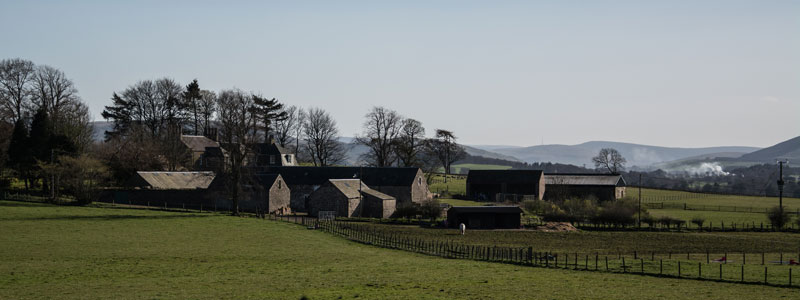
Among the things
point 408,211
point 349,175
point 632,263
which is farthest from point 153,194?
point 632,263

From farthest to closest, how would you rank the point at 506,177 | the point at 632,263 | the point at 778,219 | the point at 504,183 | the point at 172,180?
the point at 506,177, the point at 504,183, the point at 172,180, the point at 778,219, the point at 632,263

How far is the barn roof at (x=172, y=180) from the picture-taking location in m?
74.8

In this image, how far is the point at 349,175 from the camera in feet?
270

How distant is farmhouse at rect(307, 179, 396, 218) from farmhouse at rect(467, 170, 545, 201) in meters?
25.6

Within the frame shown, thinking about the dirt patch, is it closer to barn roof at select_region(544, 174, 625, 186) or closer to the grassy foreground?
the grassy foreground

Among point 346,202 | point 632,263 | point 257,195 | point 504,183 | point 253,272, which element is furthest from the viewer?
point 504,183

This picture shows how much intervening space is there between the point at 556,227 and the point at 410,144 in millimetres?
44658

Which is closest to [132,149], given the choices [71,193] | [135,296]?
[71,193]

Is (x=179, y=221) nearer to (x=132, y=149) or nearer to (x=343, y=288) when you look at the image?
(x=132, y=149)

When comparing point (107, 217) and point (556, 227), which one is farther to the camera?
point (556, 227)

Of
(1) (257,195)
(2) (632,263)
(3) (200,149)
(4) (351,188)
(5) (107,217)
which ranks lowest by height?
(2) (632,263)

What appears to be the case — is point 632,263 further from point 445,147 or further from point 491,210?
point 445,147

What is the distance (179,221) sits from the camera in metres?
58.2

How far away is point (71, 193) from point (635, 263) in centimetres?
6014
